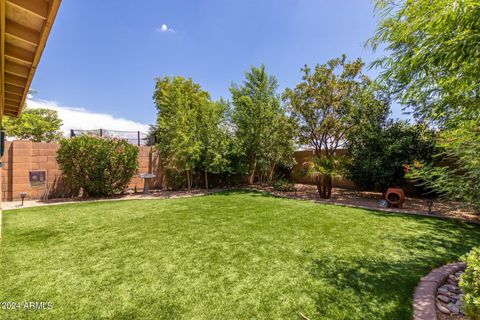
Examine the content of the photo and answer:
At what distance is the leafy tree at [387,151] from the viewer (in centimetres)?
752

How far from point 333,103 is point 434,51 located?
693 cm

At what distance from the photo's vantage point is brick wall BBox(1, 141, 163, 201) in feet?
24.7

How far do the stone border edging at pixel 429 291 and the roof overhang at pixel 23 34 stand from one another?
14.3 feet

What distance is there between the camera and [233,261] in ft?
9.74

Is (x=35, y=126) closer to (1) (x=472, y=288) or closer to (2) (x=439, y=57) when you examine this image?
(2) (x=439, y=57)

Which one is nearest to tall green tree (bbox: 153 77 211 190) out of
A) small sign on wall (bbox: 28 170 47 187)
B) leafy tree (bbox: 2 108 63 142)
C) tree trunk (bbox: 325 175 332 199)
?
small sign on wall (bbox: 28 170 47 187)

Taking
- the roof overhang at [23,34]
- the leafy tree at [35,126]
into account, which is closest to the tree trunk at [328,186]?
the roof overhang at [23,34]

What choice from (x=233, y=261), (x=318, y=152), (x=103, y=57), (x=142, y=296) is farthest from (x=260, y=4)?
(x=142, y=296)

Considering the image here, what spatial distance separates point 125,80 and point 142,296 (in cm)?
1189

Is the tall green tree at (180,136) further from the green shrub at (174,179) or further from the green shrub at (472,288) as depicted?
the green shrub at (472,288)

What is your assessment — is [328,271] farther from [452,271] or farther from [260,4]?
[260,4]

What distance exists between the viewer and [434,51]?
1.88 meters

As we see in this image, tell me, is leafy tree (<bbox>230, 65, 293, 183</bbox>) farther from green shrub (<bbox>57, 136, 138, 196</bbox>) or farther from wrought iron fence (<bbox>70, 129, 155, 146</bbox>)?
green shrub (<bbox>57, 136, 138, 196</bbox>)

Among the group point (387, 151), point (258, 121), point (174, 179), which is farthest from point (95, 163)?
point (387, 151)
